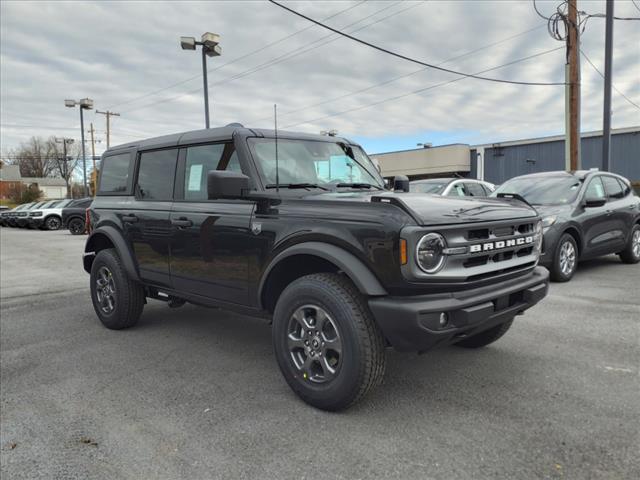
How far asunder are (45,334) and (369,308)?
393 centimetres

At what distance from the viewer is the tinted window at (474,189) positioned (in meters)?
11.1

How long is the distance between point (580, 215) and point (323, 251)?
5842 millimetres

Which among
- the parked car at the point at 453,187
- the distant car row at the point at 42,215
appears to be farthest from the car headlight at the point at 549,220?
the distant car row at the point at 42,215

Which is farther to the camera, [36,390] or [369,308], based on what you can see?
[36,390]

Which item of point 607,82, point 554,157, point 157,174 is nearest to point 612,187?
point 607,82

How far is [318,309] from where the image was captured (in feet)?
10.2

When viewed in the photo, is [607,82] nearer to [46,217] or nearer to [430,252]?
[430,252]

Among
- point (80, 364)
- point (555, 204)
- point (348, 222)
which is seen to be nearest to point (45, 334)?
point (80, 364)

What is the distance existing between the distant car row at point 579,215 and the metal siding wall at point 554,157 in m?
21.8

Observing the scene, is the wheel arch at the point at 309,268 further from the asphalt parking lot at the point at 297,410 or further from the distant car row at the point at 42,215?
the distant car row at the point at 42,215

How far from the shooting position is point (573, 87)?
13461 millimetres

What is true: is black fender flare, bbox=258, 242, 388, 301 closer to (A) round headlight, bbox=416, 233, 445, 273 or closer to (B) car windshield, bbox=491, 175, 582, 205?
(A) round headlight, bbox=416, 233, 445, 273

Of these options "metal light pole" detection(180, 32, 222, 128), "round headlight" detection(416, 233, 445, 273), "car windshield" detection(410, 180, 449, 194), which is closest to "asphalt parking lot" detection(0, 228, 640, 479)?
"round headlight" detection(416, 233, 445, 273)

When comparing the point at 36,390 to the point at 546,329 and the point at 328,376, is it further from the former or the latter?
the point at 546,329
